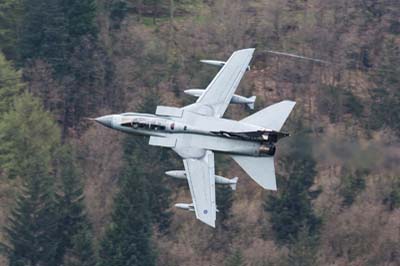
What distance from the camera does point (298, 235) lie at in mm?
105250

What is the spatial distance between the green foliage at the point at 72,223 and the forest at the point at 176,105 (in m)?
0.08

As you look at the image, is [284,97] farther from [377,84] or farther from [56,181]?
[56,181]

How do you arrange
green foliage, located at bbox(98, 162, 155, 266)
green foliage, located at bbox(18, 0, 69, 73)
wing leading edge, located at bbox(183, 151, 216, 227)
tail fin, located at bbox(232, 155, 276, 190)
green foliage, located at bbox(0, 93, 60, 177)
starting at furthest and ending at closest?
green foliage, located at bbox(18, 0, 69, 73) < green foliage, located at bbox(0, 93, 60, 177) < green foliage, located at bbox(98, 162, 155, 266) < tail fin, located at bbox(232, 155, 276, 190) < wing leading edge, located at bbox(183, 151, 216, 227)

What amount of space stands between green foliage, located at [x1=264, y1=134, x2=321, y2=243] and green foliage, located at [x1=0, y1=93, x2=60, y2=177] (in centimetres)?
1401

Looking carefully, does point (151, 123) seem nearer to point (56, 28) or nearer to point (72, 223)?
point (72, 223)

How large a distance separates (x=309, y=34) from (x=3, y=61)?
62.2ft

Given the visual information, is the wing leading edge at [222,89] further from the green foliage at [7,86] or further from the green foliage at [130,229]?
the green foliage at [7,86]

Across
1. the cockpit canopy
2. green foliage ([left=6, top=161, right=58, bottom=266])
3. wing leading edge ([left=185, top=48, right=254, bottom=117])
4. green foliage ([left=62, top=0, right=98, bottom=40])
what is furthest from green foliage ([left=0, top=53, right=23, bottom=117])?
the cockpit canopy

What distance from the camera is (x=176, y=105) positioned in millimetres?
112000

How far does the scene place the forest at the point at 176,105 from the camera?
4090 inches

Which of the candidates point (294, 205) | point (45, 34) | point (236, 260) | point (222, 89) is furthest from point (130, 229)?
point (222, 89)

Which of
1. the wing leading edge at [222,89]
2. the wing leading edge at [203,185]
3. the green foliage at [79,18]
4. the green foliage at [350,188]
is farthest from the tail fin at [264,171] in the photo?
the green foliage at [79,18]

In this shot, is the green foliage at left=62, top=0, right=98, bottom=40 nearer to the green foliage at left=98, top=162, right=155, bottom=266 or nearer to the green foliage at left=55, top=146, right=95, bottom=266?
the green foliage at left=55, top=146, right=95, bottom=266

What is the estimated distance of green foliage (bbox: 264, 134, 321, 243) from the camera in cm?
10619
